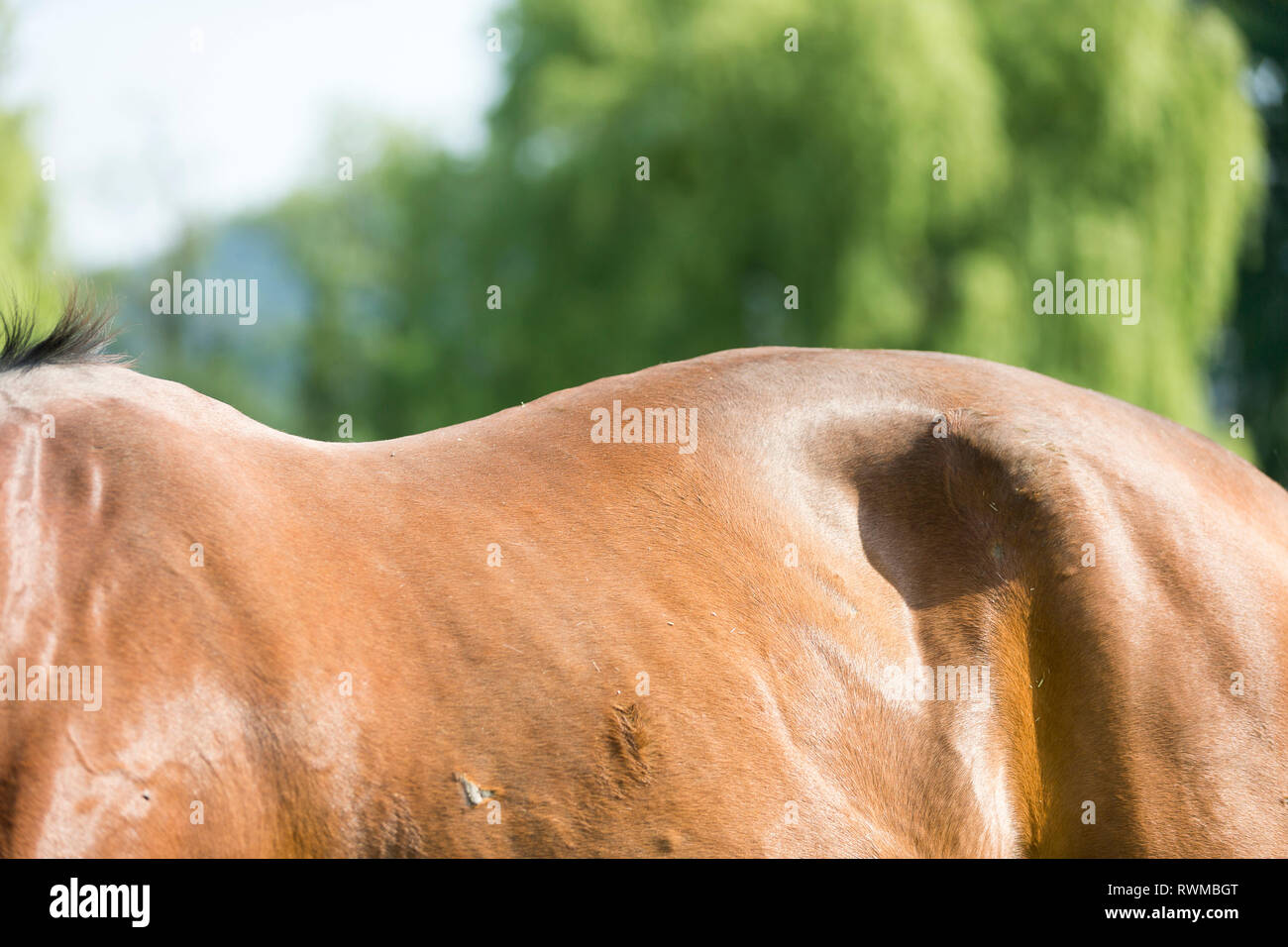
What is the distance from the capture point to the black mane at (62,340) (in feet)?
7.52

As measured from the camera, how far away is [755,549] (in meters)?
2.23

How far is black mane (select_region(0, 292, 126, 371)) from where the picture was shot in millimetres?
2293

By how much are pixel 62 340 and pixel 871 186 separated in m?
10.6

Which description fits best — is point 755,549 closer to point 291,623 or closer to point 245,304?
point 291,623

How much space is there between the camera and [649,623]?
81.9 inches

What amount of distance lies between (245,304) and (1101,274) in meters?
10.5

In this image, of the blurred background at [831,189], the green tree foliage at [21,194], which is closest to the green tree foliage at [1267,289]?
the blurred background at [831,189]

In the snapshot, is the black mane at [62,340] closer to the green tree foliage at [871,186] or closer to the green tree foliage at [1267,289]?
the green tree foliage at [871,186]

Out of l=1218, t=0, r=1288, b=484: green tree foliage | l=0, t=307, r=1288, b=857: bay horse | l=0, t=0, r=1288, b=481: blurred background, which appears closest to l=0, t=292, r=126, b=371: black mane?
l=0, t=307, r=1288, b=857: bay horse

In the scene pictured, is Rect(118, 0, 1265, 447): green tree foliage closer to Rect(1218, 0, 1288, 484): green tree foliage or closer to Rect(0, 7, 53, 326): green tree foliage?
Rect(0, 7, 53, 326): green tree foliage

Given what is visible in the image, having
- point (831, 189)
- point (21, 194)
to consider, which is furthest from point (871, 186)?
point (21, 194)

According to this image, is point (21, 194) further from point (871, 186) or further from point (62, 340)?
point (62, 340)

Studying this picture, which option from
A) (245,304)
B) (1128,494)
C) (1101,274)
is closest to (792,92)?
(1101,274)

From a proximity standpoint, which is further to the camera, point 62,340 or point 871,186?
point 871,186
